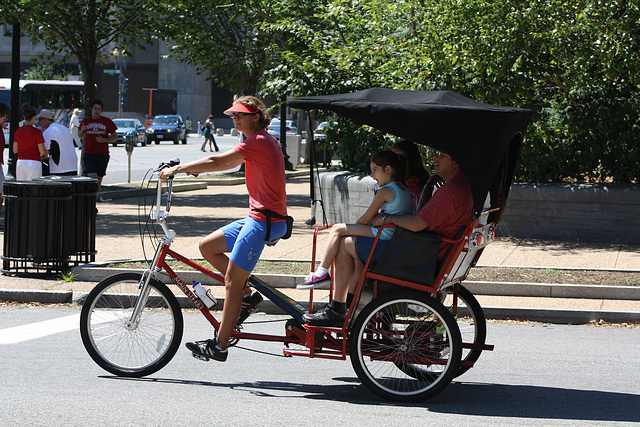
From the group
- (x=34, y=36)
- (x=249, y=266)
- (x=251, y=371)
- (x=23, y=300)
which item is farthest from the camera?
(x=34, y=36)

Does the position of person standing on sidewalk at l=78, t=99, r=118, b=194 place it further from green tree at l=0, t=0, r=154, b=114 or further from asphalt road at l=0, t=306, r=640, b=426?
asphalt road at l=0, t=306, r=640, b=426

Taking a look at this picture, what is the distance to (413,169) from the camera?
6.12 m

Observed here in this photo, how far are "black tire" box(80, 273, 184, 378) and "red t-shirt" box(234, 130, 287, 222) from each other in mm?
910

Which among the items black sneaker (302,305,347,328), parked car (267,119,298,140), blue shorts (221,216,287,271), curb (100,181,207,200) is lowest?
curb (100,181,207,200)

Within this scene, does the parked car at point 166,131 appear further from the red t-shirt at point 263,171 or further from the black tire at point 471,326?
the red t-shirt at point 263,171

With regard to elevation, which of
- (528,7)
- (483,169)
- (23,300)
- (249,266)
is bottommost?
(23,300)

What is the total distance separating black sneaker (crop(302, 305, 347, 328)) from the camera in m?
5.71

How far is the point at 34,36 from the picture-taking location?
70.8 feet

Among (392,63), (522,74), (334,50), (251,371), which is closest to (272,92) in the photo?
(334,50)

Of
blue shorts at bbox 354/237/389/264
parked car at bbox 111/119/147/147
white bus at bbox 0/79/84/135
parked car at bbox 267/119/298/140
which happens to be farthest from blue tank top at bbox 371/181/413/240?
white bus at bbox 0/79/84/135

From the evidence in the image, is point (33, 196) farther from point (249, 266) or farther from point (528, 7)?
point (528, 7)

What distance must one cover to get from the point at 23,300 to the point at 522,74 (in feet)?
25.5

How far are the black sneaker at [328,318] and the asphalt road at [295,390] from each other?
49 centimetres

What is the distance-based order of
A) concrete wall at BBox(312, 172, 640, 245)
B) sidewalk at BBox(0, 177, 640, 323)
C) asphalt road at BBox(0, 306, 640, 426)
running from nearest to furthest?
asphalt road at BBox(0, 306, 640, 426) → sidewalk at BBox(0, 177, 640, 323) → concrete wall at BBox(312, 172, 640, 245)
